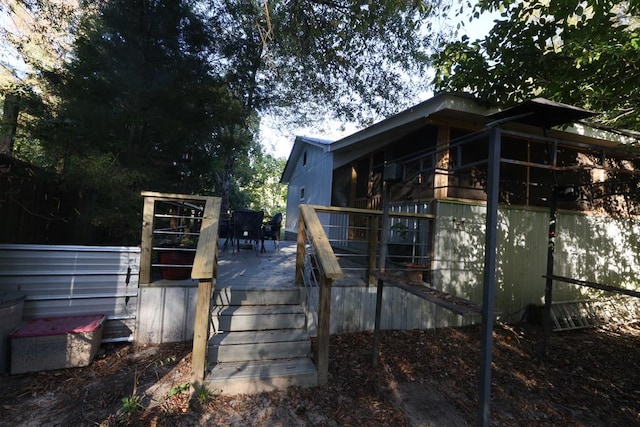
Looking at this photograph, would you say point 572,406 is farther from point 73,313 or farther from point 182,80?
point 182,80

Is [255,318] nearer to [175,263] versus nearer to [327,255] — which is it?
[327,255]

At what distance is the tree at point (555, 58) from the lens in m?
3.76

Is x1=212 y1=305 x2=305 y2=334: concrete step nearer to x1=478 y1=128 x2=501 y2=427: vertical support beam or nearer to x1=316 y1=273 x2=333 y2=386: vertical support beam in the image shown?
x1=316 y1=273 x2=333 y2=386: vertical support beam

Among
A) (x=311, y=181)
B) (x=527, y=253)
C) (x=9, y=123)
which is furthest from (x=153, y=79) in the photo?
(x=527, y=253)

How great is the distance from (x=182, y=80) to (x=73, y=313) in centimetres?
385

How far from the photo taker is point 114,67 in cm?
485

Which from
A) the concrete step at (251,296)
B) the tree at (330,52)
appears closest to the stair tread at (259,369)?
the concrete step at (251,296)

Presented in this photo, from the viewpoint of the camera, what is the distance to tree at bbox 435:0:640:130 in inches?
148

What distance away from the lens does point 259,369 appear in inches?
107

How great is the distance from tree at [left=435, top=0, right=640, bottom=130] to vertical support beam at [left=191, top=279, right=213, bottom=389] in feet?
15.9

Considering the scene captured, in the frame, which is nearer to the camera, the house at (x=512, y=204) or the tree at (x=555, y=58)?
the tree at (x=555, y=58)

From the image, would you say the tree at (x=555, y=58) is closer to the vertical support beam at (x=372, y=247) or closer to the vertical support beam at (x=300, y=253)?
the vertical support beam at (x=372, y=247)

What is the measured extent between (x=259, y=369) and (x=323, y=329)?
26.6 inches

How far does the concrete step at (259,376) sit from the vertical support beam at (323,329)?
73 millimetres
